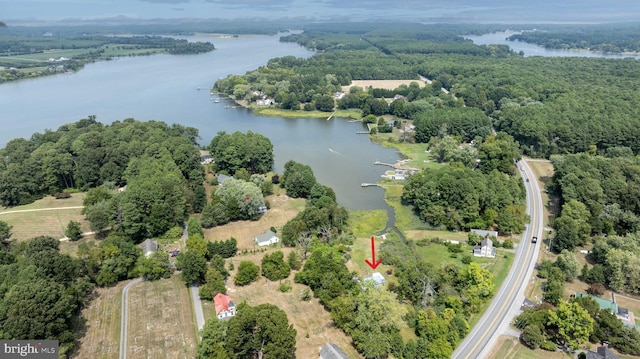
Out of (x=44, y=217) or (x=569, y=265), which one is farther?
(x=44, y=217)

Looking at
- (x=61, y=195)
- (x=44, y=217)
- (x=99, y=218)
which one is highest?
(x=99, y=218)

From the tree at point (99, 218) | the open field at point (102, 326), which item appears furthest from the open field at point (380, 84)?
the open field at point (102, 326)

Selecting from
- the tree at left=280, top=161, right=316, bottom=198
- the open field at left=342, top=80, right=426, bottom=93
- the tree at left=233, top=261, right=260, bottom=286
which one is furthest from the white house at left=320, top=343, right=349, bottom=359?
the open field at left=342, top=80, right=426, bottom=93

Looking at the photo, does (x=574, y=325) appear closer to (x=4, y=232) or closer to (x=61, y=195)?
(x=4, y=232)

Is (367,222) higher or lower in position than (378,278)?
lower

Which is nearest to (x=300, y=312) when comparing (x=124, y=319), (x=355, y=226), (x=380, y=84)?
(x=124, y=319)

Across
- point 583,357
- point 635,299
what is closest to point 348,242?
point 583,357

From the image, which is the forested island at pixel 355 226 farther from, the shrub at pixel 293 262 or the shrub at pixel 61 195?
the shrub at pixel 61 195
